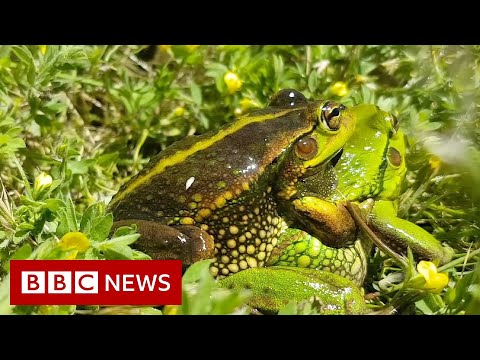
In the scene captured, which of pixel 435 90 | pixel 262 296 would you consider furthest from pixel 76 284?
pixel 435 90

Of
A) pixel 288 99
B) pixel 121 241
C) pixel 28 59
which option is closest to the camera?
pixel 121 241

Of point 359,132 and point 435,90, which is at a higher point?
point 435,90

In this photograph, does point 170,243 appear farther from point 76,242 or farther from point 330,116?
point 330,116

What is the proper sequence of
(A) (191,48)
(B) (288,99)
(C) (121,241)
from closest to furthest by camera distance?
(C) (121,241)
(B) (288,99)
(A) (191,48)

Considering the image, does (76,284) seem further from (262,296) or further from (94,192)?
(94,192)

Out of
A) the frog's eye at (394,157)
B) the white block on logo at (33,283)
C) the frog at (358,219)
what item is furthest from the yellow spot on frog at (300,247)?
the white block on logo at (33,283)

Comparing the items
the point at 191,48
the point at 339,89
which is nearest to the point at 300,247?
the point at 339,89
